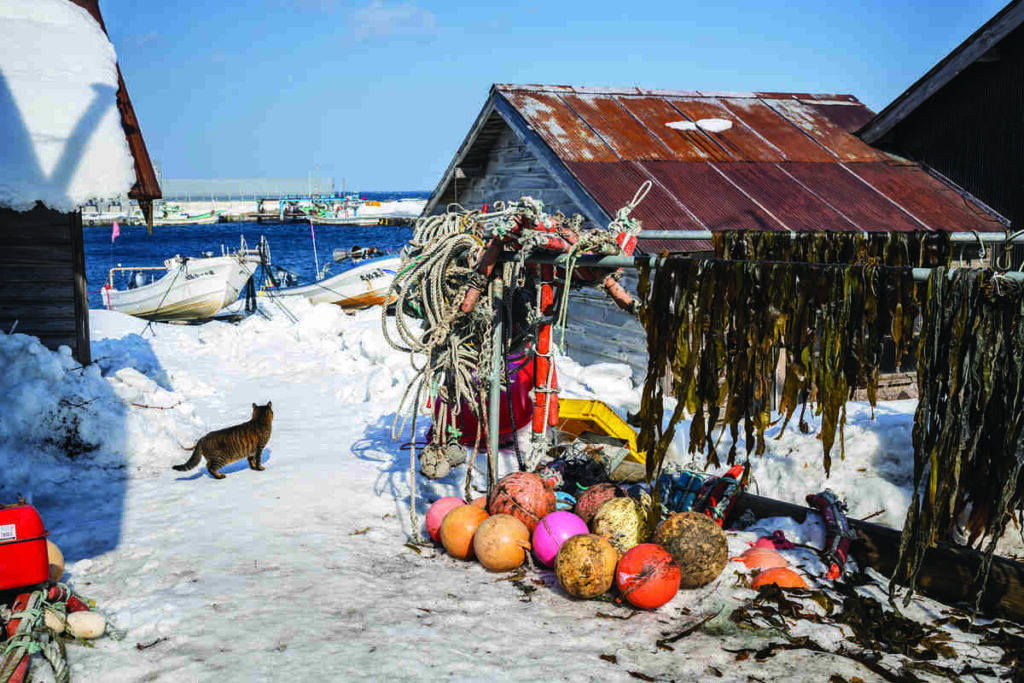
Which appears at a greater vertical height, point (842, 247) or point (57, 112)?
point (57, 112)

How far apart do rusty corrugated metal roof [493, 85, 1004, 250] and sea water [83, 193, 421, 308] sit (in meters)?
39.1

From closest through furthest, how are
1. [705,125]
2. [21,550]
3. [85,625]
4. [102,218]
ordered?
[21,550] → [85,625] → [705,125] → [102,218]

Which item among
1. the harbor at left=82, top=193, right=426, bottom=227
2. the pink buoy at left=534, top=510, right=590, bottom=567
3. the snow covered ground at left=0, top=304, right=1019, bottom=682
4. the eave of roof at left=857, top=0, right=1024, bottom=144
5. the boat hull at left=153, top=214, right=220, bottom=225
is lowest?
the snow covered ground at left=0, top=304, right=1019, bottom=682

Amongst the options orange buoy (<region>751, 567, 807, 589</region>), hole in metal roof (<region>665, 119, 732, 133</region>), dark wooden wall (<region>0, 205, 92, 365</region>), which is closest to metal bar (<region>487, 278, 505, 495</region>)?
orange buoy (<region>751, 567, 807, 589</region>)

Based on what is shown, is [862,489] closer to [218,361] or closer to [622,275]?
[622,275]

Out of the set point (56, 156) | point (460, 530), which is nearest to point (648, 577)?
point (460, 530)

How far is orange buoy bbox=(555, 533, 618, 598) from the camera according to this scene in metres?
5.62

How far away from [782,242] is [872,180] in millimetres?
7461

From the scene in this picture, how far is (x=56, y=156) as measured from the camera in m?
8.98

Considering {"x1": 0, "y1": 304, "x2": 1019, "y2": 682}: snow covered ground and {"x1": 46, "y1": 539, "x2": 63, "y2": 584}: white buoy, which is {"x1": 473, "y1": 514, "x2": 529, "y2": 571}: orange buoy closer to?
{"x1": 0, "y1": 304, "x2": 1019, "y2": 682}: snow covered ground

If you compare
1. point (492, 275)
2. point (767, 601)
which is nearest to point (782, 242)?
point (492, 275)

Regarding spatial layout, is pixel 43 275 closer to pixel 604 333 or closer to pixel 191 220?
pixel 604 333

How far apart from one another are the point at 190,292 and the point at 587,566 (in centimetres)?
2211

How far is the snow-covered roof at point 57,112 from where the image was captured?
8750 millimetres
